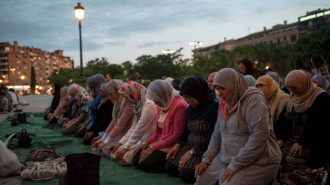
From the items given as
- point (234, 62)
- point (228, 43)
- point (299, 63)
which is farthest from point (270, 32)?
point (299, 63)

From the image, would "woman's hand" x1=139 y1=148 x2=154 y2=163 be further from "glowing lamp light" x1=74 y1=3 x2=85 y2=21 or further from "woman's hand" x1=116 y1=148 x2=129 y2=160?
"glowing lamp light" x1=74 y1=3 x2=85 y2=21

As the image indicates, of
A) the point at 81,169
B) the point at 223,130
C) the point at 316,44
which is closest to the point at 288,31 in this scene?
the point at 316,44

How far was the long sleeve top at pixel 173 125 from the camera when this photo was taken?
392 cm

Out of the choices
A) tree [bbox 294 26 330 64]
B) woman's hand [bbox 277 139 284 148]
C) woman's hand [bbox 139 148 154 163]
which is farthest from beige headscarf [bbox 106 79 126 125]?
tree [bbox 294 26 330 64]

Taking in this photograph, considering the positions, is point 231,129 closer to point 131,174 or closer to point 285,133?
point 285,133

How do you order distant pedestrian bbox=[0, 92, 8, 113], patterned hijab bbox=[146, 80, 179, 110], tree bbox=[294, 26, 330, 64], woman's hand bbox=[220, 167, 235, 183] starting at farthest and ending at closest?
1. tree bbox=[294, 26, 330, 64]
2. distant pedestrian bbox=[0, 92, 8, 113]
3. patterned hijab bbox=[146, 80, 179, 110]
4. woman's hand bbox=[220, 167, 235, 183]

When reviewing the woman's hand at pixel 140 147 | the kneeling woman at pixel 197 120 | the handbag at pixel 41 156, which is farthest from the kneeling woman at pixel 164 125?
the handbag at pixel 41 156

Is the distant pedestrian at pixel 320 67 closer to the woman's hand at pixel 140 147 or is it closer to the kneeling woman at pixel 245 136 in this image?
the woman's hand at pixel 140 147

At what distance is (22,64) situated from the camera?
108500mm

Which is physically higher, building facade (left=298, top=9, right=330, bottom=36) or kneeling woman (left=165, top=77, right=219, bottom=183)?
building facade (left=298, top=9, right=330, bottom=36)

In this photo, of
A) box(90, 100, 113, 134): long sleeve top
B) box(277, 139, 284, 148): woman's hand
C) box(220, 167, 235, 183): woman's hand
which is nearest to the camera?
box(220, 167, 235, 183): woman's hand

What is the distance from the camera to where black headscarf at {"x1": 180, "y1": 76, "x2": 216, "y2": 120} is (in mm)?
3424

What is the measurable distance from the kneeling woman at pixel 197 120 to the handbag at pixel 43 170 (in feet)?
5.29

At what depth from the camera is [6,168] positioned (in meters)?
3.97
